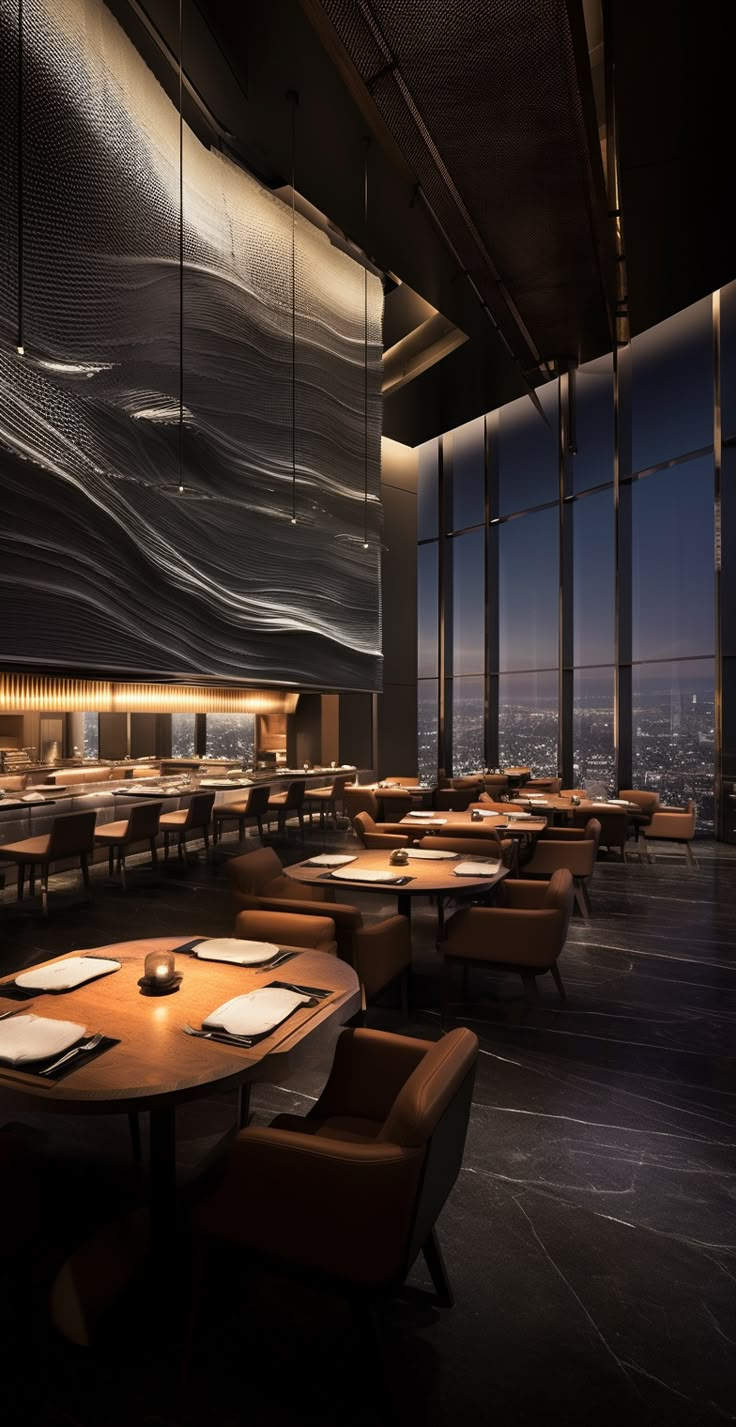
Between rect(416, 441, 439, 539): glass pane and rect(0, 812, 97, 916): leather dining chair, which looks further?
rect(416, 441, 439, 539): glass pane

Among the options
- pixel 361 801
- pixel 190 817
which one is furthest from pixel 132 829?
pixel 361 801

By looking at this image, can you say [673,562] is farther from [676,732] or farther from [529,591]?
[529,591]

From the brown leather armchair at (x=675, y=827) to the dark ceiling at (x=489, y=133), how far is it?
4.98 meters

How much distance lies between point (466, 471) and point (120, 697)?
32.8 ft

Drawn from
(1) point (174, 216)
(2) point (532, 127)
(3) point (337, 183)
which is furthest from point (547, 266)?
(1) point (174, 216)

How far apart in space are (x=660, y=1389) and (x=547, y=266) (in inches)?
229

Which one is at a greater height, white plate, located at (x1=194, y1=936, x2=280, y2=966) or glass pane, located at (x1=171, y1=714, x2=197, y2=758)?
glass pane, located at (x1=171, y1=714, x2=197, y2=758)

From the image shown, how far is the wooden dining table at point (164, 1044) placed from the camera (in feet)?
5.35

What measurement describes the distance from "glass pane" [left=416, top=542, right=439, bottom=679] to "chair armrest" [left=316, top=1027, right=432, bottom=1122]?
1145cm

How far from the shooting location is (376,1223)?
1.55 meters

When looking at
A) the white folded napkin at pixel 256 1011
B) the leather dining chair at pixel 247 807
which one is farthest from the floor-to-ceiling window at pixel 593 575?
the white folded napkin at pixel 256 1011

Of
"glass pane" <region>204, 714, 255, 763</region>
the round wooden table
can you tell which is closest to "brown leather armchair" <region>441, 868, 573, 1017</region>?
the round wooden table

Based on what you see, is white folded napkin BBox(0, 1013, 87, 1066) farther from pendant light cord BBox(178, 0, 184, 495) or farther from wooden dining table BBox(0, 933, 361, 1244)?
pendant light cord BBox(178, 0, 184, 495)

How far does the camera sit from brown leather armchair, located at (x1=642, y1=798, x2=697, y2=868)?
319 inches
